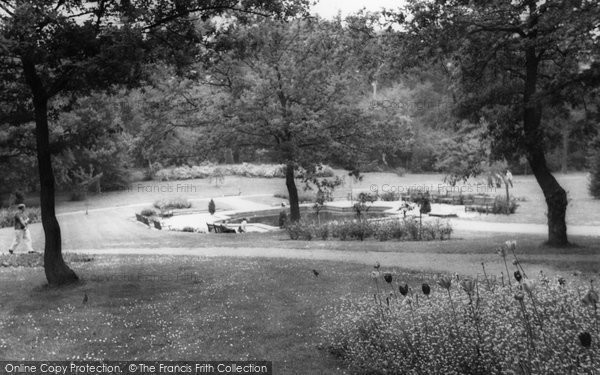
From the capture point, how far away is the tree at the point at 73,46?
27.8ft

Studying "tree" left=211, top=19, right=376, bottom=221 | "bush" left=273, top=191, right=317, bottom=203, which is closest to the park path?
"tree" left=211, top=19, right=376, bottom=221

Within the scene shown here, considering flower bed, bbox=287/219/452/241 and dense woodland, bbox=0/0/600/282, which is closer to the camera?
dense woodland, bbox=0/0/600/282

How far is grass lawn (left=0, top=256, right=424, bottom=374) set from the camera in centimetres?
664

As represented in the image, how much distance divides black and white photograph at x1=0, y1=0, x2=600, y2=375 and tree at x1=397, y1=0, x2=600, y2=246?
67 millimetres

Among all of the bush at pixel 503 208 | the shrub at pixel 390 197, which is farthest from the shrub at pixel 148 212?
A: the bush at pixel 503 208

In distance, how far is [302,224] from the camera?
69.6 ft

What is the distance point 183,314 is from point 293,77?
15.3m

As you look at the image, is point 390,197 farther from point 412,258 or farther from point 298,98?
Answer: point 412,258

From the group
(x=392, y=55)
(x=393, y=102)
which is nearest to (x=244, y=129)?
(x=393, y=102)

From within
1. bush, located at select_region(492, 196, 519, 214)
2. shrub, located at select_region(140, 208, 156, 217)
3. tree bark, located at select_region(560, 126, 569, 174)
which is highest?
tree bark, located at select_region(560, 126, 569, 174)

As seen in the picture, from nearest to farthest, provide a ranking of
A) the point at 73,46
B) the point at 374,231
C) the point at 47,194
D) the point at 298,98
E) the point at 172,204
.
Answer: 1. the point at 73,46
2. the point at 47,194
3. the point at 374,231
4. the point at 298,98
5. the point at 172,204

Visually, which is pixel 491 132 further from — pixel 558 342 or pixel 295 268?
pixel 558 342

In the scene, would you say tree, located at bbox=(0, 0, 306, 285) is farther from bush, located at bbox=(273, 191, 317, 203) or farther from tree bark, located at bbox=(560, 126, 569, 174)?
tree bark, located at bbox=(560, 126, 569, 174)

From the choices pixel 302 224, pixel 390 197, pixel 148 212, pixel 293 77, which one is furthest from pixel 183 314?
pixel 390 197
